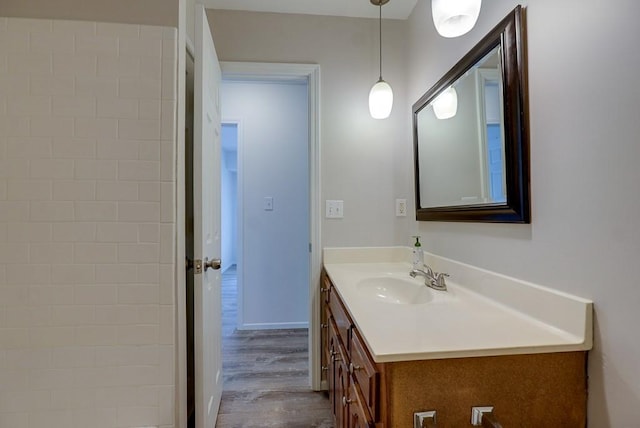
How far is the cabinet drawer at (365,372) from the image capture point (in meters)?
0.74

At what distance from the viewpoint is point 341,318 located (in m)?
1.20

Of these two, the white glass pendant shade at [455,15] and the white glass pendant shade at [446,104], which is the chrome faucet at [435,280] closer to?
the white glass pendant shade at [446,104]

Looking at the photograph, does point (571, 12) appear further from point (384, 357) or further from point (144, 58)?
point (144, 58)

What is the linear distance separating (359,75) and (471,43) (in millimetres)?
772

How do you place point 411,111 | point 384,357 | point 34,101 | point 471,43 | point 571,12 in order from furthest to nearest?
point 411,111 → point 471,43 → point 34,101 → point 571,12 → point 384,357

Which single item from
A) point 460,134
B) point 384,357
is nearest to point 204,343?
point 384,357

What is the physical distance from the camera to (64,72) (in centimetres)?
111

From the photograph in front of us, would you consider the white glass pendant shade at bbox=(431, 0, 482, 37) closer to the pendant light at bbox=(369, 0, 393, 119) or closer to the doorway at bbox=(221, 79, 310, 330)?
the pendant light at bbox=(369, 0, 393, 119)

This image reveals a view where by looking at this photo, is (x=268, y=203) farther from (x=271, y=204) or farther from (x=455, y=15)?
(x=455, y=15)

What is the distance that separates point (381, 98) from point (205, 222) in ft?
3.68

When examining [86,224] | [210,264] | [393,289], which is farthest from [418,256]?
[86,224]

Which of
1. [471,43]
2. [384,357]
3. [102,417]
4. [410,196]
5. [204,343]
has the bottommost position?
[102,417]

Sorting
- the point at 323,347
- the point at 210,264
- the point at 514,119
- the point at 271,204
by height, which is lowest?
the point at 323,347

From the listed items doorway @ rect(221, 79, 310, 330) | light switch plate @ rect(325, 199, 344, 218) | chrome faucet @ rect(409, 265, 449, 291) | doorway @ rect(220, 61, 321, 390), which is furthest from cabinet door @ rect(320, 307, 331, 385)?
doorway @ rect(221, 79, 310, 330)
